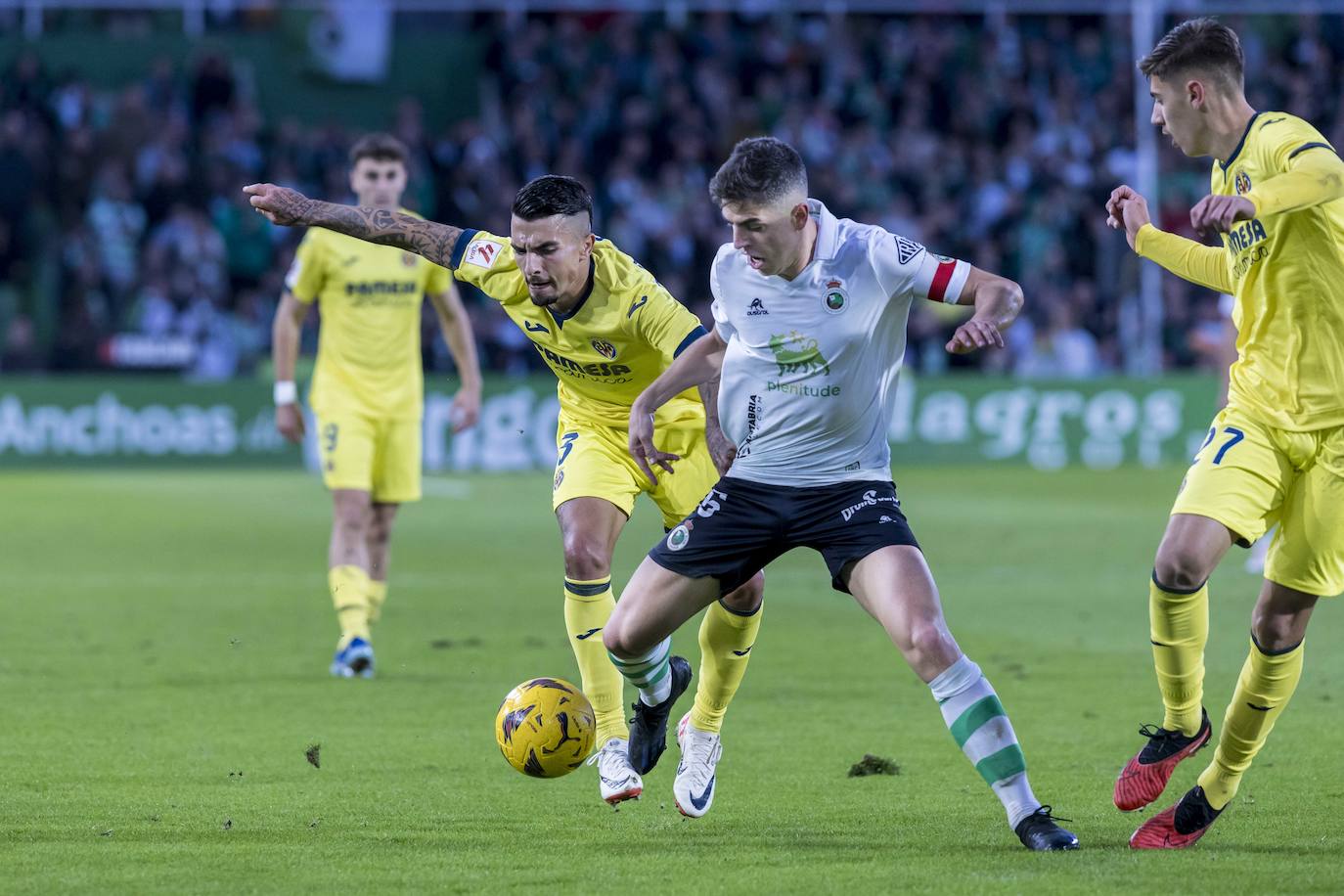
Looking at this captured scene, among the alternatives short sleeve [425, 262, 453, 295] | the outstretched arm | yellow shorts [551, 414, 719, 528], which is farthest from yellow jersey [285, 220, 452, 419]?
the outstretched arm

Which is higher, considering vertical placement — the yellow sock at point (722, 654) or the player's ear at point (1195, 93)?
the player's ear at point (1195, 93)

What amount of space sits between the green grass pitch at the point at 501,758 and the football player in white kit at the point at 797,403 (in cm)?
69

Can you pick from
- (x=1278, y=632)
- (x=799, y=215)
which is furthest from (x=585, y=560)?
(x=1278, y=632)

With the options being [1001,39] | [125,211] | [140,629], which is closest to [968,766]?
[140,629]

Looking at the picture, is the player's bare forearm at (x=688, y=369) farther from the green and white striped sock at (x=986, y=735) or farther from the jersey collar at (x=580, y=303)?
the green and white striped sock at (x=986, y=735)

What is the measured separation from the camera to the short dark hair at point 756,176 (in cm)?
555

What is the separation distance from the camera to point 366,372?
1018cm

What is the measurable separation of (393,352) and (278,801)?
431 cm

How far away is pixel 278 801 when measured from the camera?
6293 millimetres

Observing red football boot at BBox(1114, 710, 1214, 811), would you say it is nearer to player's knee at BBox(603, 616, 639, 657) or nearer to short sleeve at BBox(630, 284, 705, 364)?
player's knee at BBox(603, 616, 639, 657)

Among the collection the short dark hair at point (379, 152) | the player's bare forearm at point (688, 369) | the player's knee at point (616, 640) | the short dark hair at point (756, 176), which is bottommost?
the player's knee at point (616, 640)

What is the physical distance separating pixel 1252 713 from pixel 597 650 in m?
2.33

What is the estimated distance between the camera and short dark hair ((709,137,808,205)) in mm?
5547

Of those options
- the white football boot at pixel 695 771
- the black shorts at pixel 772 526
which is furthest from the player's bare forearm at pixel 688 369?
the white football boot at pixel 695 771
